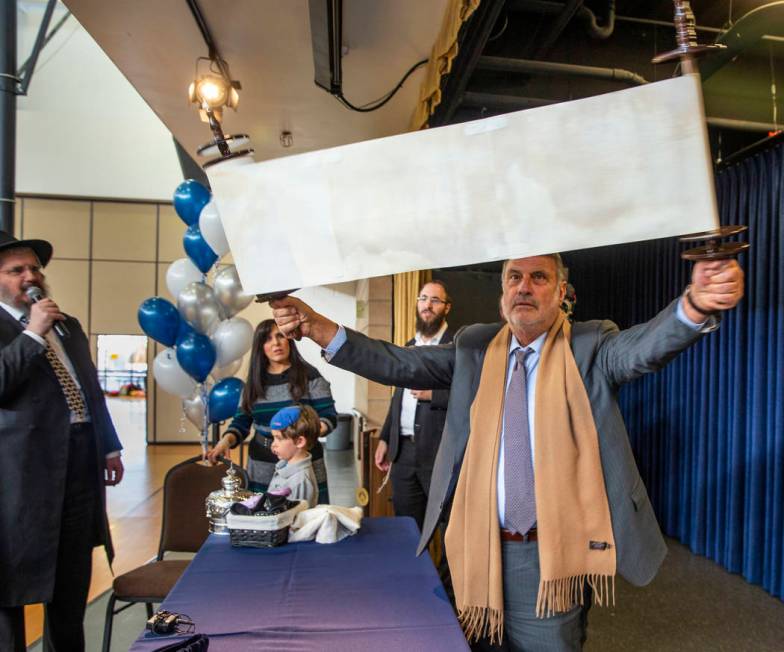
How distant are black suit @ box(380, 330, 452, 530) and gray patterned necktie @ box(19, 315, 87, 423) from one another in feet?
4.68

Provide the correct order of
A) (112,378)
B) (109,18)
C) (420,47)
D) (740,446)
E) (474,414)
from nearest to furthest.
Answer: (474,414) < (109,18) < (420,47) < (740,446) < (112,378)

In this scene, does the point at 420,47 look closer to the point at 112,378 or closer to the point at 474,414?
the point at 474,414

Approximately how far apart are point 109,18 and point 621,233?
3.16 metres

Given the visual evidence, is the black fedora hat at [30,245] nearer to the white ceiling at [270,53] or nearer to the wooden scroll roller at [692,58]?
the white ceiling at [270,53]

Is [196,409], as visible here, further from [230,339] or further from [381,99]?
[381,99]

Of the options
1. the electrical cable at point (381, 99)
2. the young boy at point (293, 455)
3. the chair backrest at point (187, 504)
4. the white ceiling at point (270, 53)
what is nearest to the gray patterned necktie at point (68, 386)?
the chair backrest at point (187, 504)

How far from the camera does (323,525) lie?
1.67m

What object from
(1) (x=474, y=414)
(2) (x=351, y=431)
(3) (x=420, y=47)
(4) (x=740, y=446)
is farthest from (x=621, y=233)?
(2) (x=351, y=431)

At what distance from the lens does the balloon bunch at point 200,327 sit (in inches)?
135

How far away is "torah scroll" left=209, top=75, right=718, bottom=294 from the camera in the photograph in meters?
0.92

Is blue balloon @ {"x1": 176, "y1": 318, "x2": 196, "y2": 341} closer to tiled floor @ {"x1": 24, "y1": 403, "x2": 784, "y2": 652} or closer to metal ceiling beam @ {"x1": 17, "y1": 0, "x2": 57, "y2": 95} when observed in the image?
tiled floor @ {"x1": 24, "y1": 403, "x2": 784, "y2": 652}

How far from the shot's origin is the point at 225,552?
61.7 inches

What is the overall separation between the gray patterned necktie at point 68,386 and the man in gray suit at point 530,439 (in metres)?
1.24

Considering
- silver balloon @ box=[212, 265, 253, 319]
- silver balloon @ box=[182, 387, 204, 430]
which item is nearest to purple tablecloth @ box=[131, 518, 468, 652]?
silver balloon @ box=[182, 387, 204, 430]
